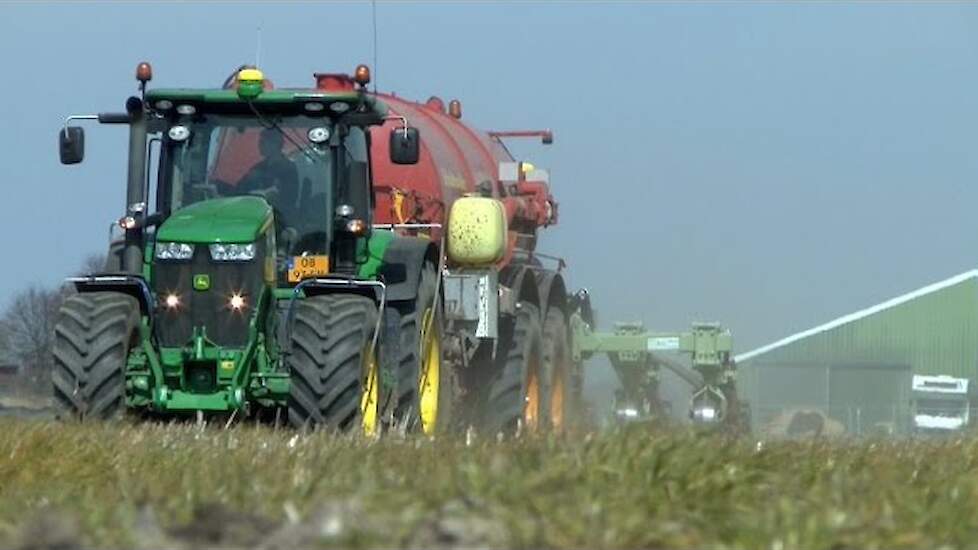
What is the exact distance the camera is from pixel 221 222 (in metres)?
14.2

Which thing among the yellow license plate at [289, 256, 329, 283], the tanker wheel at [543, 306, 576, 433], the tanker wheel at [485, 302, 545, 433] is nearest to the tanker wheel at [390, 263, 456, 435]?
the yellow license plate at [289, 256, 329, 283]

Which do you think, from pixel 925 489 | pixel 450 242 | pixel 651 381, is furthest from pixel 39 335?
pixel 925 489

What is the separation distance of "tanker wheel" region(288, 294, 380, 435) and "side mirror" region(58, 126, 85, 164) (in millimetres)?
2464

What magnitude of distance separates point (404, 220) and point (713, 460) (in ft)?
33.6

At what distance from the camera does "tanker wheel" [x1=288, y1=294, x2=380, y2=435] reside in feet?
43.5

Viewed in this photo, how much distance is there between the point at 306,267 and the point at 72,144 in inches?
75.1

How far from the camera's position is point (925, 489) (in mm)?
7633

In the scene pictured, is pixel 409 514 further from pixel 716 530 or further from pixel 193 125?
pixel 193 125

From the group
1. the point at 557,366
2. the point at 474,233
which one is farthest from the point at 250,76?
the point at 557,366

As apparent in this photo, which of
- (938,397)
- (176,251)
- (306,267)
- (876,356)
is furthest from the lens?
(876,356)

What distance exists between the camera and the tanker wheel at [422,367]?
1464cm

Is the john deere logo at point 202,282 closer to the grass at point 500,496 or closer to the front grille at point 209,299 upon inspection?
the front grille at point 209,299

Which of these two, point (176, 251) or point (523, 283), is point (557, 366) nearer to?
point (523, 283)

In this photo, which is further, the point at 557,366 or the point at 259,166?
the point at 557,366
